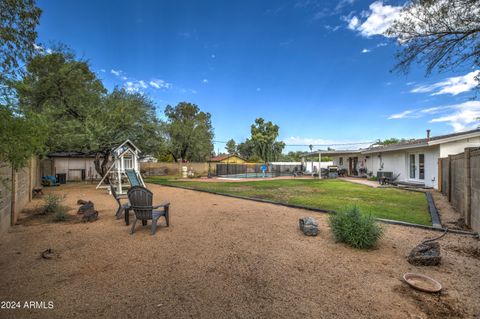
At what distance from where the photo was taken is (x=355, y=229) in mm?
3875

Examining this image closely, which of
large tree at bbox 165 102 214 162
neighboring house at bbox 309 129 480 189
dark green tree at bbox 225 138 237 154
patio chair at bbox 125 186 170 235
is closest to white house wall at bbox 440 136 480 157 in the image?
neighboring house at bbox 309 129 480 189

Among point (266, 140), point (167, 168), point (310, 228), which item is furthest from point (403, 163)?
point (266, 140)

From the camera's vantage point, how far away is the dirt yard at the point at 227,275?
86.2 inches

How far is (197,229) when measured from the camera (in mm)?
5016

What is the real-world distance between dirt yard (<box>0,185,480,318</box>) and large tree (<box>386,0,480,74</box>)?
3.60 metres

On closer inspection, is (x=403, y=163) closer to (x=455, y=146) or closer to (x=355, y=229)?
(x=455, y=146)

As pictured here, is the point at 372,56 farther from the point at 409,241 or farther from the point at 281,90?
the point at 409,241

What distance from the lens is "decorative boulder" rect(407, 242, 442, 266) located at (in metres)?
3.12

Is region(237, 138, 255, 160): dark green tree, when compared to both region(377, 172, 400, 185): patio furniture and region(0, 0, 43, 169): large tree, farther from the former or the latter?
region(0, 0, 43, 169): large tree

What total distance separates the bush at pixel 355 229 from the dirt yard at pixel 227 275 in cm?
19

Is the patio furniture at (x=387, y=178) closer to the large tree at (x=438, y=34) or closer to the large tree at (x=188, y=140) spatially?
the large tree at (x=438, y=34)

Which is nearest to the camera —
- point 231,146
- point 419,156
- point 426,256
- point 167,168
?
point 426,256

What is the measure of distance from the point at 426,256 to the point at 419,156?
13563mm

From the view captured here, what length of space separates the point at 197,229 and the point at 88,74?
13.6m
